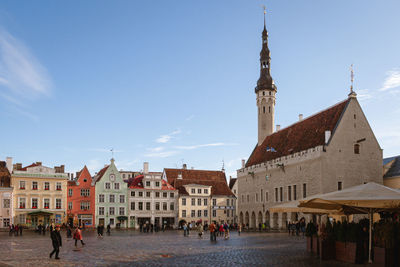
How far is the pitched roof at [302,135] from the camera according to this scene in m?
53.6

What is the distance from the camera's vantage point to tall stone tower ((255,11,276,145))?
73.1 meters

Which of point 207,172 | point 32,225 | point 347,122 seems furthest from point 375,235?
point 207,172

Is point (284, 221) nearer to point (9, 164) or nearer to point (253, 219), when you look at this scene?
point (253, 219)

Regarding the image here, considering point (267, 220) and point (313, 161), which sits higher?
point (313, 161)

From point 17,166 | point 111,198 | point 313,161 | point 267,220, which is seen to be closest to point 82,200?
point 111,198

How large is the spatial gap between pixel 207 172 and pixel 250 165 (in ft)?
36.6

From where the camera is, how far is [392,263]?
13.8 m

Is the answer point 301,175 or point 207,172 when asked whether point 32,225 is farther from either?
point 301,175

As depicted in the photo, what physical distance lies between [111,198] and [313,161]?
30.9 meters

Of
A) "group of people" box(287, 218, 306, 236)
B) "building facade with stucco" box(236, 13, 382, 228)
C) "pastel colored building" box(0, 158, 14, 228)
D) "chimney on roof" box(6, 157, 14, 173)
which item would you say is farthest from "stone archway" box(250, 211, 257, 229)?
"chimney on roof" box(6, 157, 14, 173)

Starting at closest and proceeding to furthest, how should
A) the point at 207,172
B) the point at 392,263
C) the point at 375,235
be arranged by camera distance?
1. the point at 392,263
2. the point at 375,235
3. the point at 207,172

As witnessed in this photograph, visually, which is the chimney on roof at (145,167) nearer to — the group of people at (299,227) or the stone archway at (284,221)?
the stone archway at (284,221)

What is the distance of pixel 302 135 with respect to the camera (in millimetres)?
59094

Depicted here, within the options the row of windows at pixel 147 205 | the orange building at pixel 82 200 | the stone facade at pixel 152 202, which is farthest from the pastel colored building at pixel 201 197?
the orange building at pixel 82 200
